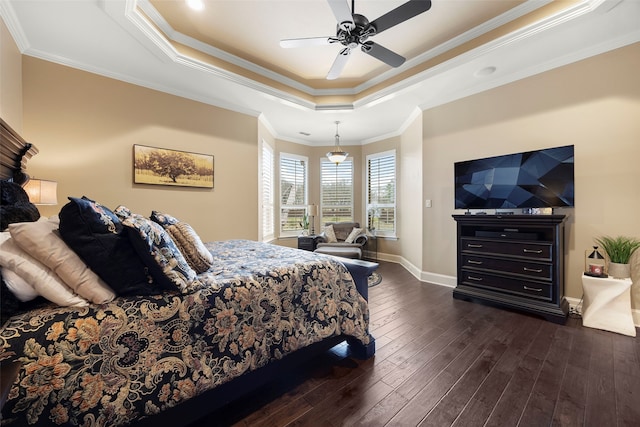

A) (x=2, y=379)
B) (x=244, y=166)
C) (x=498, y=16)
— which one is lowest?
(x=2, y=379)

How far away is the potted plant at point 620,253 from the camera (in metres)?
2.39

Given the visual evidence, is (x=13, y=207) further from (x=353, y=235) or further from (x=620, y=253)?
(x=620, y=253)

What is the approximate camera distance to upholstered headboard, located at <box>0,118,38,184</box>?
1.74 metres

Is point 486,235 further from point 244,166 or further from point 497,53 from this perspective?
point 244,166

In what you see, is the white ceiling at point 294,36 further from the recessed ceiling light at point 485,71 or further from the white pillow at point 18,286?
the white pillow at point 18,286

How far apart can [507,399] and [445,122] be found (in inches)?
135

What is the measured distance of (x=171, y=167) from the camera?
3523 millimetres

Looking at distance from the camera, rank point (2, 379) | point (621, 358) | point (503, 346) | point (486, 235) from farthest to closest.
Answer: point (486, 235), point (503, 346), point (621, 358), point (2, 379)

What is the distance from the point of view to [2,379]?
63cm

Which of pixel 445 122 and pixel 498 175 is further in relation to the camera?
pixel 445 122

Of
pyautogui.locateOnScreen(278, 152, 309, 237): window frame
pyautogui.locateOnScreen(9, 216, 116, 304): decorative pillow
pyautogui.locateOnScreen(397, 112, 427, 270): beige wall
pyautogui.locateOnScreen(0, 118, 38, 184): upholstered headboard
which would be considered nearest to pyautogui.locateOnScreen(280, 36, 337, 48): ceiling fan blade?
pyautogui.locateOnScreen(0, 118, 38, 184): upholstered headboard

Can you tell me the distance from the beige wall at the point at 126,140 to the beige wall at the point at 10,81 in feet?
0.41

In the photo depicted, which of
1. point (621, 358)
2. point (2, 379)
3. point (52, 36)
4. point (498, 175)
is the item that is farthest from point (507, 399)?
point (52, 36)

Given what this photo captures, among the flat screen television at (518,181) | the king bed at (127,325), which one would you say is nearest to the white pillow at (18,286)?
the king bed at (127,325)
